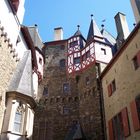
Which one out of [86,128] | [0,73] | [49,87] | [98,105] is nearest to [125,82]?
[98,105]

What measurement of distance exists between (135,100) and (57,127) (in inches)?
366

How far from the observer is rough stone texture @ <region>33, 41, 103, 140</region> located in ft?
62.6

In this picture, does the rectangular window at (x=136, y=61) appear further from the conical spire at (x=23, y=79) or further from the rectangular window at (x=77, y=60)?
the rectangular window at (x=77, y=60)

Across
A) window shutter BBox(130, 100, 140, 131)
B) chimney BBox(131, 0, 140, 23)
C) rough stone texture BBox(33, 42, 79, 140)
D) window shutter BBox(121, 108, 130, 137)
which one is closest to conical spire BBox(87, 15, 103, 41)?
rough stone texture BBox(33, 42, 79, 140)

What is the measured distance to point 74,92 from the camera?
22391 mm

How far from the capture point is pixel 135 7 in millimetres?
18016

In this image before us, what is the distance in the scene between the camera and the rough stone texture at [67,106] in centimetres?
1909

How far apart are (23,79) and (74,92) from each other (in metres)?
9.21

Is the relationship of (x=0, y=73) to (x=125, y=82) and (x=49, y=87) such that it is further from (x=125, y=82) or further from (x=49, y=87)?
(x=49, y=87)

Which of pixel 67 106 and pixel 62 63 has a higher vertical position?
pixel 62 63

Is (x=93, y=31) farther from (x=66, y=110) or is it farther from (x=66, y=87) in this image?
(x=66, y=110)

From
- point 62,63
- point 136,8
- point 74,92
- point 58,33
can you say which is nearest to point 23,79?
point 74,92

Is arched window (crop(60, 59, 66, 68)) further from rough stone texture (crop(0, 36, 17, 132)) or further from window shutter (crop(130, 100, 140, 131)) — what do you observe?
window shutter (crop(130, 100, 140, 131))

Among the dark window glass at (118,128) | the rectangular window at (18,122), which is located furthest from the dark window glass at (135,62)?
the rectangular window at (18,122)
